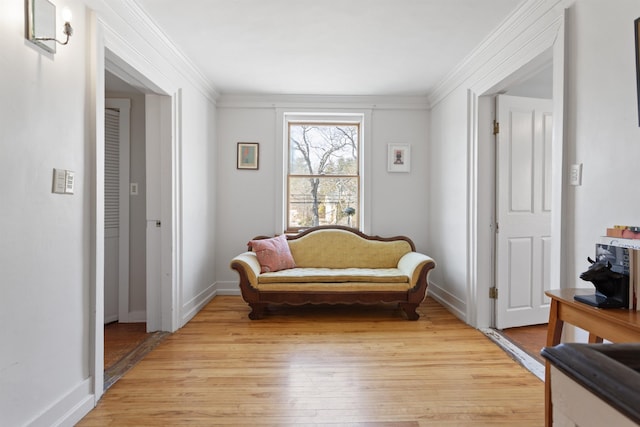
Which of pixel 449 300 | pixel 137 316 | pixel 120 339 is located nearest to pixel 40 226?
pixel 120 339

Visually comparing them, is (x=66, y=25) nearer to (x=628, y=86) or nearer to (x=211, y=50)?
(x=211, y=50)

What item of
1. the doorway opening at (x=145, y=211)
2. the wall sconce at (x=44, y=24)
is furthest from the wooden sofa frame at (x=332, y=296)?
the wall sconce at (x=44, y=24)

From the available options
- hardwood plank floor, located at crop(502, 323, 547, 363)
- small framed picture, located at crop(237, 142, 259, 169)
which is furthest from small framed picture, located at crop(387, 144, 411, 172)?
hardwood plank floor, located at crop(502, 323, 547, 363)

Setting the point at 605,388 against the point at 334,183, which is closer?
the point at 605,388

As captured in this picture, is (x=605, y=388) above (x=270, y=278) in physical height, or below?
above

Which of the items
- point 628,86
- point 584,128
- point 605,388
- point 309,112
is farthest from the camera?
point 309,112

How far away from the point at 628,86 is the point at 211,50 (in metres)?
2.96

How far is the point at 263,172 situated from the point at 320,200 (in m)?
0.81

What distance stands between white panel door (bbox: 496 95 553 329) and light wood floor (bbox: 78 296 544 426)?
21.4 inches

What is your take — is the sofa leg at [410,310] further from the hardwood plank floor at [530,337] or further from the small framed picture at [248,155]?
the small framed picture at [248,155]

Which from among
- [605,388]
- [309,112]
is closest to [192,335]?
[309,112]

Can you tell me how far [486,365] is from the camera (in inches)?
98.7

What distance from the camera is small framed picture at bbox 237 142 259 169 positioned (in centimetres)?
438

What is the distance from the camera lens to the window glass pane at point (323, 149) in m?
4.57
